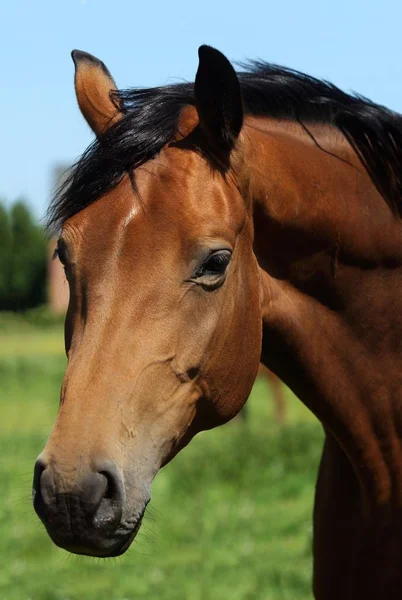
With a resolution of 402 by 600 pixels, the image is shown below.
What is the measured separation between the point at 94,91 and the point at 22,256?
4365 centimetres

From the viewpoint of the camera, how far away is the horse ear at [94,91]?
307 centimetres

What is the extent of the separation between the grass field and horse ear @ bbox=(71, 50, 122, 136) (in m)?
1.29

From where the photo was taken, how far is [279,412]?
1373cm

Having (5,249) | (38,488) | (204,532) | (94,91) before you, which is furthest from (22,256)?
(38,488)

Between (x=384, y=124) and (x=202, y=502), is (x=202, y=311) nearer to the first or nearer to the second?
(x=384, y=124)

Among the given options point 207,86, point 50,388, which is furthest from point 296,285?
point 50,388

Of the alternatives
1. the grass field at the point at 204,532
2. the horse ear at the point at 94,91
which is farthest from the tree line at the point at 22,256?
the horse ear at the point at 94,91

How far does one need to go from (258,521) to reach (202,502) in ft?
2.43

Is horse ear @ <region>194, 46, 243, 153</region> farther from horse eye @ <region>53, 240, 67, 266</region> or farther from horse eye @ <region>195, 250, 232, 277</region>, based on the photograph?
horse eye @ <region>53, 240, 67, 266</region>

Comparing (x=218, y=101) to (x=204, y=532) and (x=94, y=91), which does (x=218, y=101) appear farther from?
(x=204, y=532)

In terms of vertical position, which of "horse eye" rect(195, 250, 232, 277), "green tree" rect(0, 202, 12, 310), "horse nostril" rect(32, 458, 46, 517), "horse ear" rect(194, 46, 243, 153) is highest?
"horse ear" rect(194, 46, 243, 153)

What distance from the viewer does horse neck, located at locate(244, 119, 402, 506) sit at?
2.94 meters

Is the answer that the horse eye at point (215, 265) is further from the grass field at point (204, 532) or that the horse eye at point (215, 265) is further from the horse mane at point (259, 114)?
the grass field at point (204, 532)

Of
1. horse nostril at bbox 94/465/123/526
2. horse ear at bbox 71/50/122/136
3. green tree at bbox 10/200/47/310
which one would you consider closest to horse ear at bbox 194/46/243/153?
horse ear at bbox 71/50/122/136
